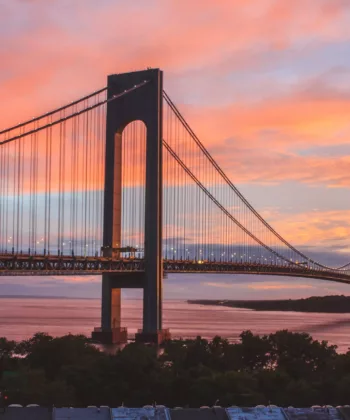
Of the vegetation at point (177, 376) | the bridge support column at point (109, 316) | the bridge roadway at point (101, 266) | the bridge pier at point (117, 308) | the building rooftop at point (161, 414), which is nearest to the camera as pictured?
the building rooftop at point (161, 414)

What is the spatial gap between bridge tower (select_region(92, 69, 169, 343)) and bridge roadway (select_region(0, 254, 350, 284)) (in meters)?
1.14

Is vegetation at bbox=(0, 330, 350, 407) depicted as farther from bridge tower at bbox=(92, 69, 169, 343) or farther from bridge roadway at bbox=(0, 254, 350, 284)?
bridge tower at bbox=(92, 69, 169, 343)

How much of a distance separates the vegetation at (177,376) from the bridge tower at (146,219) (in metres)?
15.7

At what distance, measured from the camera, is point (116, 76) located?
5669 cm

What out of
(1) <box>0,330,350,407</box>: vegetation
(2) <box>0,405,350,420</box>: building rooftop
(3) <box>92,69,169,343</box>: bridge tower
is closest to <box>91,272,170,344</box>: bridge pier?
(3) <box>92,69,169,343</box>: bridge tower

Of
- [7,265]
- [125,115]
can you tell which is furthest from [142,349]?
[125,115]

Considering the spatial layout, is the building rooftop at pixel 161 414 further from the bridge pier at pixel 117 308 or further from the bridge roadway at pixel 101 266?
the bridge pier at pixel 117 308

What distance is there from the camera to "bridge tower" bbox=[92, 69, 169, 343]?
52250 millimetres

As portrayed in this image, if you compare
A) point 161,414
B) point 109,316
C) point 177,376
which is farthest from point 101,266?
point 161,414

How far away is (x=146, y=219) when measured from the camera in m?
53.1

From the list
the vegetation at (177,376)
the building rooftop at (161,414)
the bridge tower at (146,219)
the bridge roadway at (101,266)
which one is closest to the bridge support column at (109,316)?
the bridge tower at (146,219)

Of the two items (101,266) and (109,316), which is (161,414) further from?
(109,316)

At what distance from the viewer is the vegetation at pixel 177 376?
2652 cm

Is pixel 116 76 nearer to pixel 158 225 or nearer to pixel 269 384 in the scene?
pixel 158 225
